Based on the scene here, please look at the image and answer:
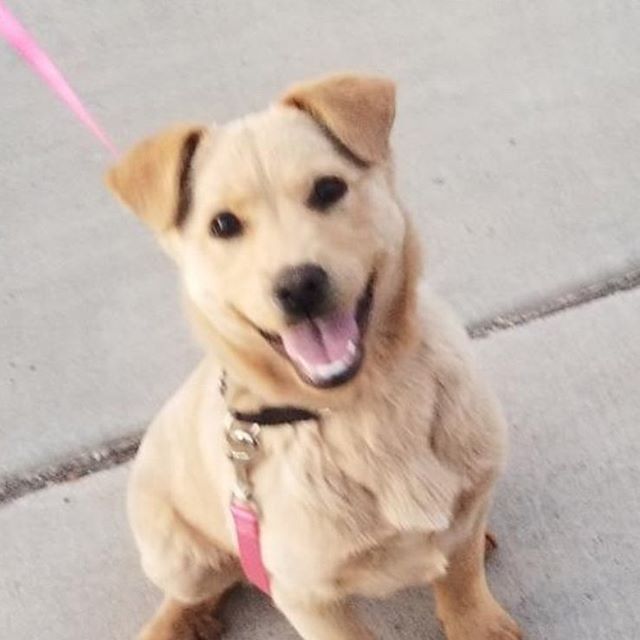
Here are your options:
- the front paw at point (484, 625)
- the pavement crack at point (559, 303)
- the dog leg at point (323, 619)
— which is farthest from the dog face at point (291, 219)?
the pavement crack at point (559, 303)

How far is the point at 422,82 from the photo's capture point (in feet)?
8.43

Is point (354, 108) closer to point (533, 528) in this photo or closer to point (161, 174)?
point (161, 174)

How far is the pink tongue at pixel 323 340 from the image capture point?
132cm

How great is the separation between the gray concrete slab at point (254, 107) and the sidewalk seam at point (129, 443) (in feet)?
0.08

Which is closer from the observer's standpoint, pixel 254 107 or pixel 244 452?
pixel 244 452

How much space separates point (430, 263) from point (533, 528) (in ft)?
1.90

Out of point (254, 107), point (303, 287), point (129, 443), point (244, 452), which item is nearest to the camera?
point (303, 287)

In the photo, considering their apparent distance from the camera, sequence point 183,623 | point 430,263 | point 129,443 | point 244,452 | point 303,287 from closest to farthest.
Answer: point 303,287
point 244,452
point 183,623
point 129,443
point 430,263

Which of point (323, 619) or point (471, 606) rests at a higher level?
point (323, 619)

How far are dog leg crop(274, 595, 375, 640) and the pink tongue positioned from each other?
1.25ft

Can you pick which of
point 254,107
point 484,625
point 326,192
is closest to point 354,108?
point 326,192

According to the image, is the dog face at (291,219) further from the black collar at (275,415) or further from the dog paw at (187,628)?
the dog paw at (187,628)

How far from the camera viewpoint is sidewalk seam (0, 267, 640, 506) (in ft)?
6.77

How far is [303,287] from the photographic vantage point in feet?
4.15
